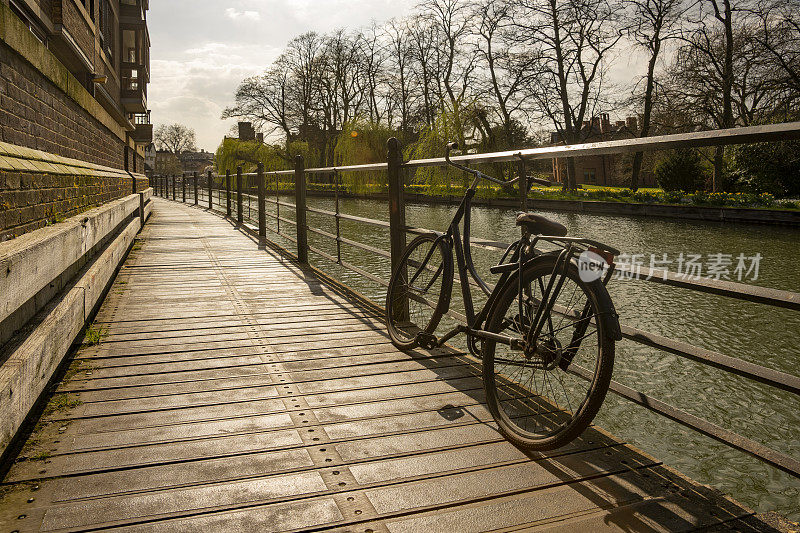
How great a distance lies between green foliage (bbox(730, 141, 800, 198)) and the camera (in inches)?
850

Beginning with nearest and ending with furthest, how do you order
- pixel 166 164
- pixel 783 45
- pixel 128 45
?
pixel 783 45
pixel 128 45
pixel 166 164

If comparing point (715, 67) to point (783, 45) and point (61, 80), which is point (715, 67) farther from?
point (61, 80)

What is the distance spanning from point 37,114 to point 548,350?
166 inches

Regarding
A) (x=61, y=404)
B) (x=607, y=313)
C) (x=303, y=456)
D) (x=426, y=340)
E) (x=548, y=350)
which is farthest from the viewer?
(x=426, y=340)

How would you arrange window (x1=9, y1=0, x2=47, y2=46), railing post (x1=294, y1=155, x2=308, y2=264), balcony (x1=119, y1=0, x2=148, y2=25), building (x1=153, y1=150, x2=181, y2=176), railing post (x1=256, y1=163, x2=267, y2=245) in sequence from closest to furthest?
railing post (x1=294, y1=155, x2=308, y2=264), window (x1=9, y1=0, x2=47, y2=46), railing post (x1=256, y1=163, x2=267, y2=245), balcony (x1=119, y1=0, x2=148, y2=25), building (x1=153, y1=150, x2=181, y2=176)

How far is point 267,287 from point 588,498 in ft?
15.8

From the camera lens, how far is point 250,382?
3.52m

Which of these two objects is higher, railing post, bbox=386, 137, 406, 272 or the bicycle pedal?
railing post, bbox=386, 137, 406, 272

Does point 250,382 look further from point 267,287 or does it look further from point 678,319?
point 678,319

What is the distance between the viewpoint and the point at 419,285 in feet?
13.6

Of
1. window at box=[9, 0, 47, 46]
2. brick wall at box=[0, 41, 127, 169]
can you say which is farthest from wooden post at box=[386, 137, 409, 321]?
window at box=[9, 0, 47, 46]

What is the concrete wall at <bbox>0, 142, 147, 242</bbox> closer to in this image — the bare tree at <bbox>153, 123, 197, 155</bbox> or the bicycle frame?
the bicycle frame

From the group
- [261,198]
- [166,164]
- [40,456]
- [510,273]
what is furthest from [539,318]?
[166,164]

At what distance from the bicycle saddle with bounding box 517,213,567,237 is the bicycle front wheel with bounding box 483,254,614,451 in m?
0.12
